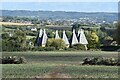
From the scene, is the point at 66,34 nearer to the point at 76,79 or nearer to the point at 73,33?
the point at 73,33

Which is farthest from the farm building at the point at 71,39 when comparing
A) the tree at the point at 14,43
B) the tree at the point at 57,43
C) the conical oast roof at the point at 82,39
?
the tree at the point at 14,43

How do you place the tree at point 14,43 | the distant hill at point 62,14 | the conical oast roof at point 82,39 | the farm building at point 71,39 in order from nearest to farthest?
1. the tree at point 14,43
2. the conical oast roof at point 82,39
3. the farm building at point 71,39
4. the distant hill at point 62,14

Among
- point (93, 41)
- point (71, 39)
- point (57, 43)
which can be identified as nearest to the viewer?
point (57, 43)

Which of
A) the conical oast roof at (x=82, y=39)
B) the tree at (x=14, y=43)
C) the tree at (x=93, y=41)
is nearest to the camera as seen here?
the tree at (x=14, y=43)

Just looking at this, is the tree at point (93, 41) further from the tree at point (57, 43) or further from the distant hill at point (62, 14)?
A: the tree at point (57, 43)

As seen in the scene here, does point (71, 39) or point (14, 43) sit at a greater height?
point (71, 39)

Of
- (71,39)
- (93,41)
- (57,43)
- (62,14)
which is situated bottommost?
(57,43)

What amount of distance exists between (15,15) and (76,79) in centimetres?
4755

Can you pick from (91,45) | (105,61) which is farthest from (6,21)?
(105,61)

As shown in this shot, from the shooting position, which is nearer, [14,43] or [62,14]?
[14,43]

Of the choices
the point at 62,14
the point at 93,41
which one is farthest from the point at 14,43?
the point at 62,14

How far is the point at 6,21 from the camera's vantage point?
6228cm

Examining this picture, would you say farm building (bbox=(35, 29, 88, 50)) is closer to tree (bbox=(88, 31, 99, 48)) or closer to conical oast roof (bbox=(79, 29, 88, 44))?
conical oast roof (bbox=(79, 29, 88, 44))

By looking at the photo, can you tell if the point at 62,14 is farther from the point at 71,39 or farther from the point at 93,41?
the point at 93,41
